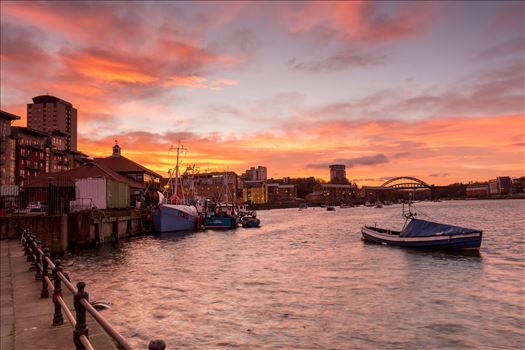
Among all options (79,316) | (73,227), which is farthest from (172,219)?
(79,316)

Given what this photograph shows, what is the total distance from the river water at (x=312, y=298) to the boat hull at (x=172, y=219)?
26478mm

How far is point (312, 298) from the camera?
24047mm

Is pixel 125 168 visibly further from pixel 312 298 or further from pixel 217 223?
pixel 312 298

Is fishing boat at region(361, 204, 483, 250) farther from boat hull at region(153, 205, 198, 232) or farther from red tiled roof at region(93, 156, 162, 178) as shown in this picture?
red tiled roof at region(93, 156, 162, 178)

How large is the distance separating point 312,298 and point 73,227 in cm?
3223

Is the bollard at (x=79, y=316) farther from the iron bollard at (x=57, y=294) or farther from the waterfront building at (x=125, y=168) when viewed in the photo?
the waterfront building at (x=125, y=168)

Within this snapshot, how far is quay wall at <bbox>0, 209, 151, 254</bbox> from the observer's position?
36.8 metres

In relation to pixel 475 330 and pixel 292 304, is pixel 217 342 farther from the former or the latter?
pixel 475 330

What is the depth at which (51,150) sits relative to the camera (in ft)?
473

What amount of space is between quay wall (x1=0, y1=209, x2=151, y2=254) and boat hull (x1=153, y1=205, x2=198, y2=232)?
456 centimetres

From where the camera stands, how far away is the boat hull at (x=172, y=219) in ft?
233

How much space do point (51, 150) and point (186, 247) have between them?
114894mm

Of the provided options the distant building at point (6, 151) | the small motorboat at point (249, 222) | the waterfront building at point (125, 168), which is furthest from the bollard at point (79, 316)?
the distant building at point (6, 151)

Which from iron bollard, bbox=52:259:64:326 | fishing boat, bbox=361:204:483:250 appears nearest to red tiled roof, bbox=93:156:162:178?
fishing boat, bbox=361:204:483:250
